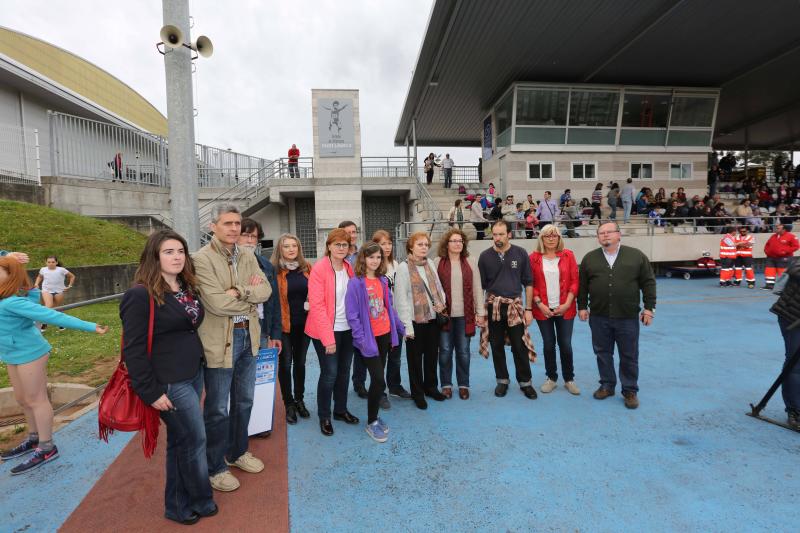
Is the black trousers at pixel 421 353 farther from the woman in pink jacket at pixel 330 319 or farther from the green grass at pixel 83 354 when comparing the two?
the green grass at pixel 83 354

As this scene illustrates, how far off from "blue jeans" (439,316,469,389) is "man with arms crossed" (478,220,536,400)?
237 millimetres

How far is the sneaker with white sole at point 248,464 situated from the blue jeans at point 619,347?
3.59 meters

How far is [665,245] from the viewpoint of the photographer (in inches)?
609

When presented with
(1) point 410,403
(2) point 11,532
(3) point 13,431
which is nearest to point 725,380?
(1) point 410,403

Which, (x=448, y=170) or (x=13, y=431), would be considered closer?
(x=13, y=431)

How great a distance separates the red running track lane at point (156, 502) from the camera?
102 inches

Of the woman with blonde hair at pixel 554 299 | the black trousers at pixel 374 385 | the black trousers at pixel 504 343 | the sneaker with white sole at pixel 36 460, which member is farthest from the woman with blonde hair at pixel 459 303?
the sneaker with white sole at pixel 36 460

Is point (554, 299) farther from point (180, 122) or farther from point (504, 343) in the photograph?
point (180, 122)

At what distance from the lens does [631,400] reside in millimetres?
4238

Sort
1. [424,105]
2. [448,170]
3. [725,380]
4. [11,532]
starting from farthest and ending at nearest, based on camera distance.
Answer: [424,105] < [448,170] < [725,380] < [11,532]

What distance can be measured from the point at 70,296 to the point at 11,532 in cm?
744

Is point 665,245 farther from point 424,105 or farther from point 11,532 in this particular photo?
point 11,532

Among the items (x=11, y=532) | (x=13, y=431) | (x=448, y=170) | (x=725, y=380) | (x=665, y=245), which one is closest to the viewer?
(x=11, y=532)

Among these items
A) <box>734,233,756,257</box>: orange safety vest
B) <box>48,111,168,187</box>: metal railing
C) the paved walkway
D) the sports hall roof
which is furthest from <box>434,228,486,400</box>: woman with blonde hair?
<box>48,111,168,187</box>: metal railing
